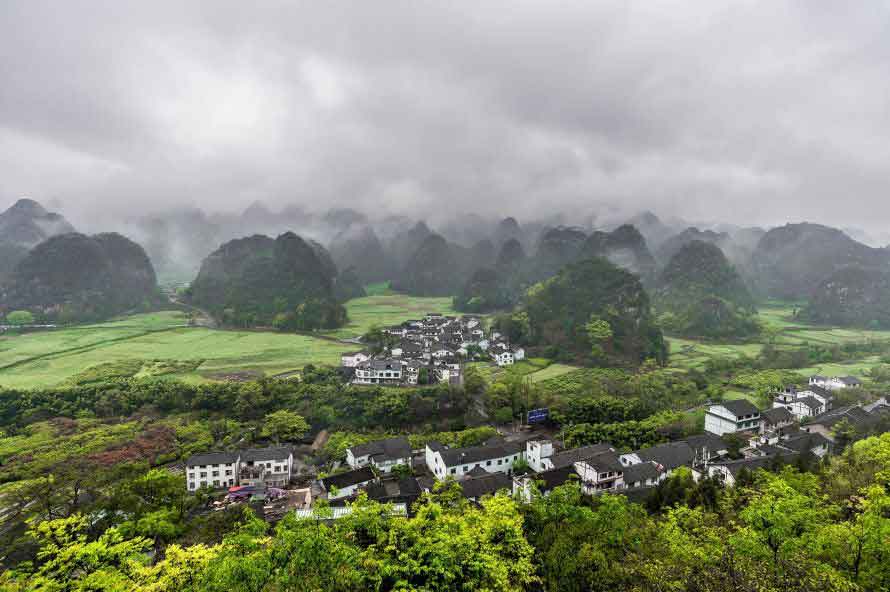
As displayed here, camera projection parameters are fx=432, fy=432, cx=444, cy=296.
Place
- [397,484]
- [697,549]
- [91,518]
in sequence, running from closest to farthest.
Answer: [697,549], [91,518], [397,484]

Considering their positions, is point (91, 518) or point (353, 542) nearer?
point (353, 542)

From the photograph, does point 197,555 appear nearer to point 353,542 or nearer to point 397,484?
point 353,542

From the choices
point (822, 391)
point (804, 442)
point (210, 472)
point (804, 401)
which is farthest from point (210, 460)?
point (822, 391)

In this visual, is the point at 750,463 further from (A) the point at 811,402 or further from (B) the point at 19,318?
(B) the point at 19,318

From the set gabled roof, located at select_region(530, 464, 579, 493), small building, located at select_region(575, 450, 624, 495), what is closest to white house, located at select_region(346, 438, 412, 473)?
gabled roof, located at select_region(530, 464, 579, 493)

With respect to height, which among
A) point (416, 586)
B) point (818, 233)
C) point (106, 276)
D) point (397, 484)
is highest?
point (818, 233)

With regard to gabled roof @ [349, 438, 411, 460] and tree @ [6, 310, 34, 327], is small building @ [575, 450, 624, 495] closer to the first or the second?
gabled roof @ [349, 438, 411, 460]

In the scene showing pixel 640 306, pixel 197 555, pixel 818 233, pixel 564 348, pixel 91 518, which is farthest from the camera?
pixel 818 233

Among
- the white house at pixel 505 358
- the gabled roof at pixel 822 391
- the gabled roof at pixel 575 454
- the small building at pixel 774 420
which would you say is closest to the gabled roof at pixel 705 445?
the gabled roof at pixel 575 454

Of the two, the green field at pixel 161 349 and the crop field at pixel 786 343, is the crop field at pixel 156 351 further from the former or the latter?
the crop field at pixel 786 343

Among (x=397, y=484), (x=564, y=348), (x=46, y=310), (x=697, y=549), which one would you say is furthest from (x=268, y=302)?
(x=697, y=549)
